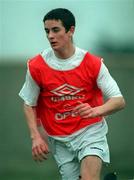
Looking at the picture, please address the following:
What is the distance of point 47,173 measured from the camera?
574 inches

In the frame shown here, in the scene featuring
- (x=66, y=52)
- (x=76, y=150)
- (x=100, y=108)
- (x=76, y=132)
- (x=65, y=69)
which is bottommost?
(x=76, y=150)

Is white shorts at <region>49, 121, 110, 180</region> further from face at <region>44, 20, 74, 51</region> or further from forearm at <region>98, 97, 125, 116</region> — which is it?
face at <region>44, 20, 74, 51</region>

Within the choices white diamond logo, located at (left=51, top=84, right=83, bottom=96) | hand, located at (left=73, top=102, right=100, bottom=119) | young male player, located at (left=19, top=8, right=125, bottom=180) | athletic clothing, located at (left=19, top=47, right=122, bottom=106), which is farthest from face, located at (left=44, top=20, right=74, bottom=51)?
hand, located at (left=73, top=102, right=100, bottom=119)

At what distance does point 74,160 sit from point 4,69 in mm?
5571

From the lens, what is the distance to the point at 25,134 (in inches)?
587

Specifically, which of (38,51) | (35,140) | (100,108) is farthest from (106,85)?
(38,51)

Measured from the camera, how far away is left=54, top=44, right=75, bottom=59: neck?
30.6 ft

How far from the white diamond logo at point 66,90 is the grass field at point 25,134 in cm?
532

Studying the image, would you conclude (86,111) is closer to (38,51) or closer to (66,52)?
(66,52)

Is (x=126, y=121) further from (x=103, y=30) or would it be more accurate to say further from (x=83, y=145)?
(x=83, y=145)

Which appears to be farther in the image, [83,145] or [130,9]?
[130,9]

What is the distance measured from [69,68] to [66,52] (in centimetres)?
14

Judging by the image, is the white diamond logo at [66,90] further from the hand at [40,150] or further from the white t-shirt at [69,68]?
the hand at [40,150]

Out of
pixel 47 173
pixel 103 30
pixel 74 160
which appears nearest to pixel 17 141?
pixel 47 173
